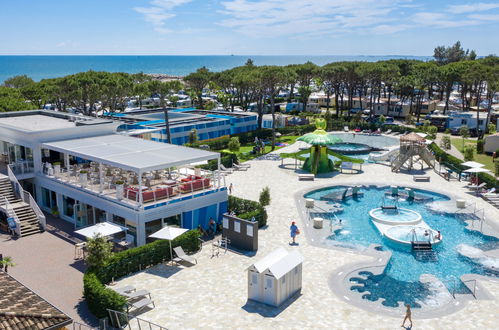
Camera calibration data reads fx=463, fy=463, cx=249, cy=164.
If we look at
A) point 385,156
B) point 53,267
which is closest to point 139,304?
point 53,267

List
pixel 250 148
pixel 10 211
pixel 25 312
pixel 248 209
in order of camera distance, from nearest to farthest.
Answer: pixel 25 312 < pixel 10 211 < pixel 248 209 < pixel 250 148

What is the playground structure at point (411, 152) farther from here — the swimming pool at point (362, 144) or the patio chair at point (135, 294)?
the patio chair at point (135, 294)

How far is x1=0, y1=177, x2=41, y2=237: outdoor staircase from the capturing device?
92.8 feet

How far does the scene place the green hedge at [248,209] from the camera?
28.4 metres

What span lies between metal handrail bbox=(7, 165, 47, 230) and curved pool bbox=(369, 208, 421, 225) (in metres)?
21.5

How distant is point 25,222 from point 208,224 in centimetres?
1129

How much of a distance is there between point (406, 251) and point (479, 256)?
380 centimetres

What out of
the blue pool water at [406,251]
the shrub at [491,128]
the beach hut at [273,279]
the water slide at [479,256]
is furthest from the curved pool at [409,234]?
the shrub at [491,128]

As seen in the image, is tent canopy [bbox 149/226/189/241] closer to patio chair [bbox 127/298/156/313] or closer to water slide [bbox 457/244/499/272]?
patio chair [bbox 127/298/156/313]

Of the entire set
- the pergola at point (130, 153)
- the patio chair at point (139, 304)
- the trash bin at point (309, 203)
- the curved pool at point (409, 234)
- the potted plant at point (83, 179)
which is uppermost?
the pergola at point (130, 153)

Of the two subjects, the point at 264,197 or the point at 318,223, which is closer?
the point at 318,223

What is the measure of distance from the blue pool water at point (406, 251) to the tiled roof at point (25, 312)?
13.2m

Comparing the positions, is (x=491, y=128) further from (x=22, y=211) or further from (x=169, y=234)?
(x=22, y=211)

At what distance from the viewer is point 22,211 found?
2930 centimetres
